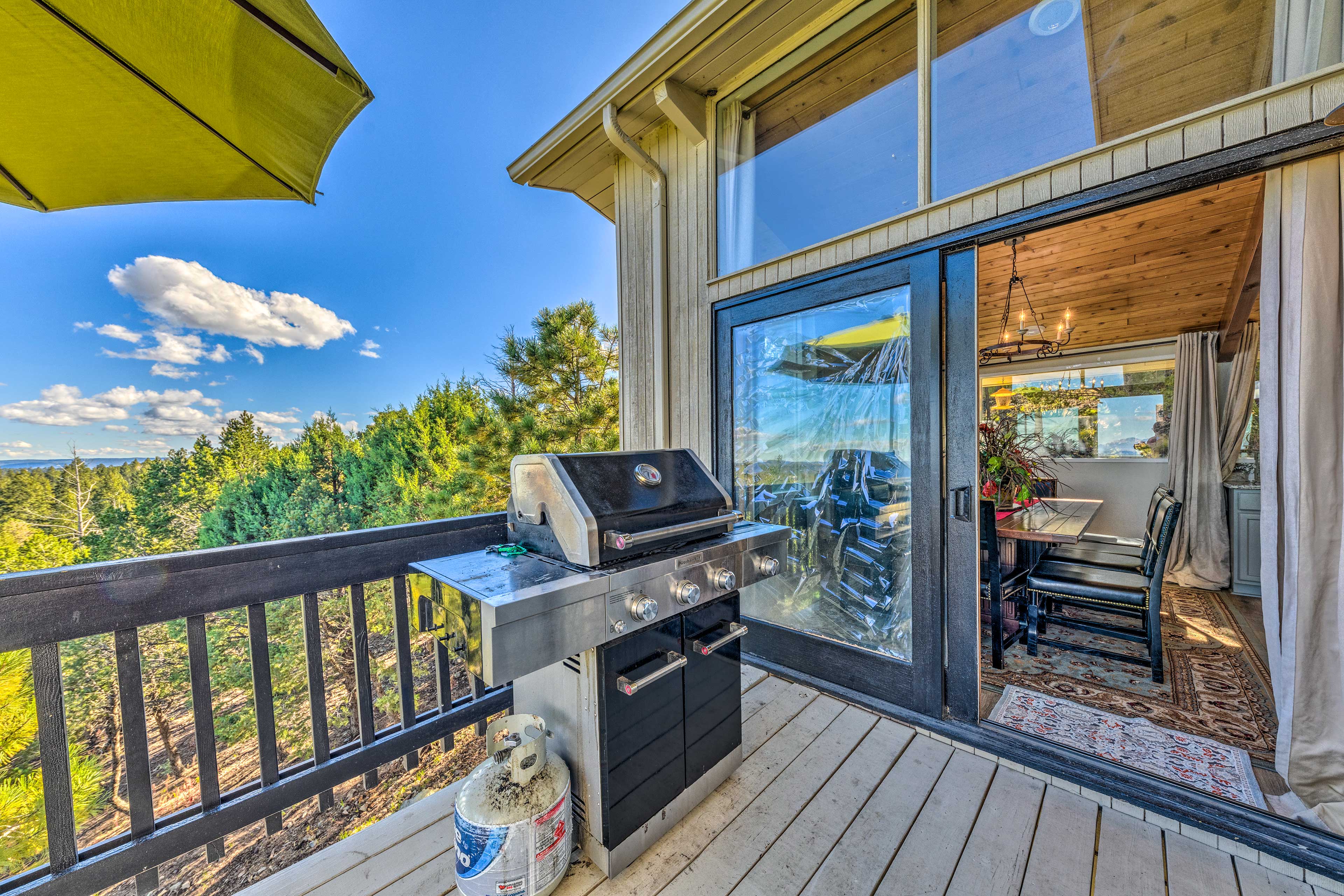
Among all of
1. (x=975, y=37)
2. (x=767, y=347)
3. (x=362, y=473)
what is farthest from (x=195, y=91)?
(x=362, y=473)

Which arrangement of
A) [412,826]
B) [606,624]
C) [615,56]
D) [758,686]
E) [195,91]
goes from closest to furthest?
[606,624], [195,91], [412,826], [758,686], [615,56]

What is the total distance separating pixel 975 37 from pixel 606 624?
2744 millimetres

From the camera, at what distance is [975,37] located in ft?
6.34

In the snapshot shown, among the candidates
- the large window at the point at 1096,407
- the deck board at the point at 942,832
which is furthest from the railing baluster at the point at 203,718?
the large window at the point at 1096,407

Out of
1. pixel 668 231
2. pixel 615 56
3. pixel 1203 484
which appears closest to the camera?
pixel 668 231

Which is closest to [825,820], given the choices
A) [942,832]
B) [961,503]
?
[942,832]

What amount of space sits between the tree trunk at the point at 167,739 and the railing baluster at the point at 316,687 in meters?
8.61

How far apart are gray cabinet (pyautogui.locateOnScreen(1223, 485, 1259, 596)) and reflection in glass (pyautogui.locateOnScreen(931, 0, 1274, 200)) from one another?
3776mm

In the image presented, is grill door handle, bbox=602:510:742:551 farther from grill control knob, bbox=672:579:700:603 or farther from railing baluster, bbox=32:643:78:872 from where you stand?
railing baluster, bbox=32:643:78:872

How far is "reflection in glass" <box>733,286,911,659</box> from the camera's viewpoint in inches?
81.0

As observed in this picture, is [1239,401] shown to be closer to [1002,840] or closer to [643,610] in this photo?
[1002,840]

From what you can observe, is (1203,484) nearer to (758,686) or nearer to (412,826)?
(758,686)

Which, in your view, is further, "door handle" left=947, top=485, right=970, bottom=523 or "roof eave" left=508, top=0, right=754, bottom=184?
"roof eave" left=508, top=0, right=754, bottom=184

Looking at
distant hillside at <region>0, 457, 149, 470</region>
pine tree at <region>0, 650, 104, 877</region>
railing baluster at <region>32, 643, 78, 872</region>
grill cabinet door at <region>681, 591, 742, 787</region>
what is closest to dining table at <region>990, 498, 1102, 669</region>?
Result: grill cabinet door at <region>681, 591, 742, 787</region>
